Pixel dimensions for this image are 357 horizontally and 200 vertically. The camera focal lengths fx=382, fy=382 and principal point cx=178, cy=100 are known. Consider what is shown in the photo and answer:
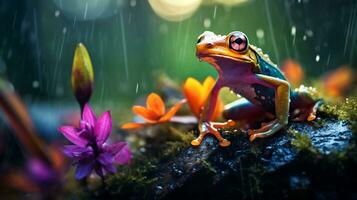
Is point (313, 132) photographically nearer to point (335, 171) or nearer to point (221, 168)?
point (335, 171)

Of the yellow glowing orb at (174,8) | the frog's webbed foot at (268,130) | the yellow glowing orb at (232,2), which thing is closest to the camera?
the frog's webbed foot at (268,130)

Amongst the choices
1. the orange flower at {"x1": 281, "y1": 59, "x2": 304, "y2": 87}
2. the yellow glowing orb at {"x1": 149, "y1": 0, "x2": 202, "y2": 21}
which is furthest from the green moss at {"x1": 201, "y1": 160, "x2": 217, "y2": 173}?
the yellow glowing orb at {"x1": 149, "y1": 0, "x2": 202, "y2": 21}

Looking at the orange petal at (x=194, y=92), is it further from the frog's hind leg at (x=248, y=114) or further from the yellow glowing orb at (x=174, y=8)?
the yellow glowing orb at (x=174, y=8)

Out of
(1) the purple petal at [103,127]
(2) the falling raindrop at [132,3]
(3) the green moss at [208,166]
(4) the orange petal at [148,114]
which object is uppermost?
(2) the falling raindrop at [132,3]

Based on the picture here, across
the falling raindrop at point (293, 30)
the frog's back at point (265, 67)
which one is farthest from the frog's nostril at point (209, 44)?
the falling raindrop at point (293, 30)

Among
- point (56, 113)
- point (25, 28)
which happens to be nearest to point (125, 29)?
point (25, 28)

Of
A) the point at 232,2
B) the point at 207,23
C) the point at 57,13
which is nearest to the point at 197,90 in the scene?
the point at 232,2
